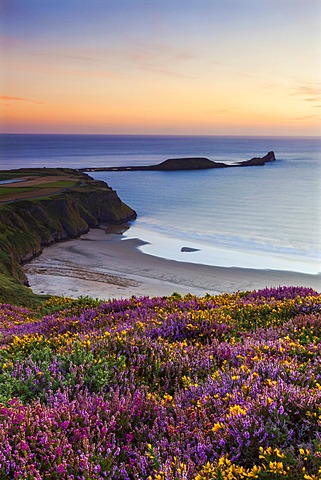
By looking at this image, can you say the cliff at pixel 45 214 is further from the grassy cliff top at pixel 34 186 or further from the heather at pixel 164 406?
the heather at pixel 164 406

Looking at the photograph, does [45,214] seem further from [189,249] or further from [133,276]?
[133,276]

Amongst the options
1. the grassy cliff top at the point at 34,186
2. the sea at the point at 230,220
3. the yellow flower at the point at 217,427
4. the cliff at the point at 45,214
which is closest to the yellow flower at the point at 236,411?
the yellow flower at the point at 217,427

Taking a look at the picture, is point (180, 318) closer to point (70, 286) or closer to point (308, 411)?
point (308, 411)

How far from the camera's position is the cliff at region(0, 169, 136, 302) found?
6345 cm

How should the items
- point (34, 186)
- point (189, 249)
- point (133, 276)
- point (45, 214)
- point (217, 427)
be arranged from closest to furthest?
point (217, 427), point (133, 276), point (189, 249), point (45, 214), point (34, 186)

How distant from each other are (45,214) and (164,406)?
3041 inches

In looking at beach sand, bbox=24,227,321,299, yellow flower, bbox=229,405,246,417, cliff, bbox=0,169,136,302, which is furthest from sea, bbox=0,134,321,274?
yellow flower, bbox=229,405,246,417

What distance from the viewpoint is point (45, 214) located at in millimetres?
79688

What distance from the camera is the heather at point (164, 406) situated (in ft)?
12.9

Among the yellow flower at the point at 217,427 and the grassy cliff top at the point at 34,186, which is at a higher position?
the grassy cliff top at the point at 34,186

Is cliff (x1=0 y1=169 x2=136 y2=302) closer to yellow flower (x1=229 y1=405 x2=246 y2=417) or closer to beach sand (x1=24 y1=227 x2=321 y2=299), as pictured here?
beach sand (x1=24 y1=227 x2=321 y2=299)

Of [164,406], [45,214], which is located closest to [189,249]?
[45,214]

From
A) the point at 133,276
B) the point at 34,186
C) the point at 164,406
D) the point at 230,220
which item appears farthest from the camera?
the point at 34,186

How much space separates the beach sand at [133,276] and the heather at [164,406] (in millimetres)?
37726
